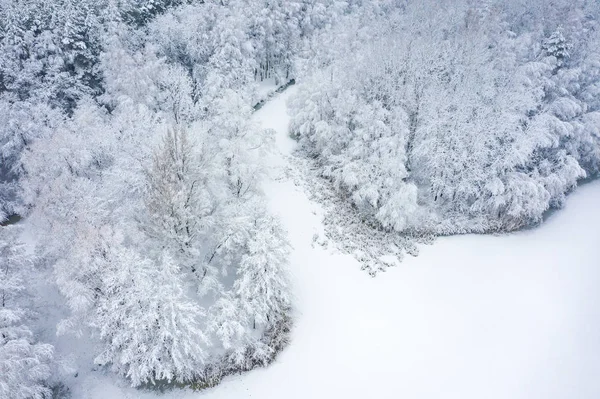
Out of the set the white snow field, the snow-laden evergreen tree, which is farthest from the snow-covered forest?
the white snow field

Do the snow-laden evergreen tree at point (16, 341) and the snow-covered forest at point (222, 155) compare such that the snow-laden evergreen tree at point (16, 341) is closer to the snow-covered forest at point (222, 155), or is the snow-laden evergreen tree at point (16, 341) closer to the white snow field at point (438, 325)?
the snow-covered forest at point (222, 155)

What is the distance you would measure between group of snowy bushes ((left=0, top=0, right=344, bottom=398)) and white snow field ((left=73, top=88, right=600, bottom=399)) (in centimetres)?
184

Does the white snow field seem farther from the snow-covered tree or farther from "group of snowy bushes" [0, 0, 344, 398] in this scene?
the snow-covered tree

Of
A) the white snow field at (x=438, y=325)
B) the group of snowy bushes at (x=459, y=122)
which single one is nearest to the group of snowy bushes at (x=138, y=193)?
the white snow field at (x=438, y=325)

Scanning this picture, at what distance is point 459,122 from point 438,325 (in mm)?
15857

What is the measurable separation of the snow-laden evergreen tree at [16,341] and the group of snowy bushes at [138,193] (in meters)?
0.09

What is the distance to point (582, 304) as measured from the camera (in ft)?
85.9

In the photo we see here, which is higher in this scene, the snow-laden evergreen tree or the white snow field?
the snow-laden evergreen tree

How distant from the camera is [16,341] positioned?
52.9 feet

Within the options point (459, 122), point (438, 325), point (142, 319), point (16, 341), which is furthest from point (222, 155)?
point (459, 122)

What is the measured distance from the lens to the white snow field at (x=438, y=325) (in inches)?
804

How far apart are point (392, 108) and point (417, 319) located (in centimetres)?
1666

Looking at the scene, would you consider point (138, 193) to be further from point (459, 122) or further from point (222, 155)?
point (459, 122)

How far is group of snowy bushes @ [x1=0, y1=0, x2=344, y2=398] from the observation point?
59.8 ft
